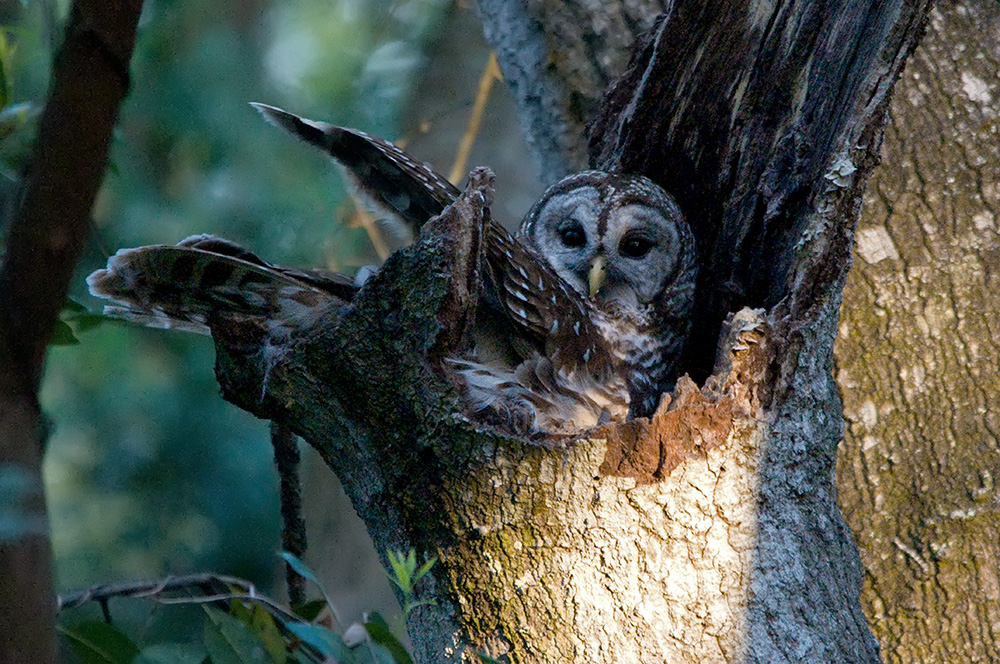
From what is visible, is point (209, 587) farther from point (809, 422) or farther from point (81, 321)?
point (809, 422)

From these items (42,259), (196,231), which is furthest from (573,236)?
(42,259)

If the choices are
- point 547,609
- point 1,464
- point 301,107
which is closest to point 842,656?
point 547,609

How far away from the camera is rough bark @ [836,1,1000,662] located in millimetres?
1864

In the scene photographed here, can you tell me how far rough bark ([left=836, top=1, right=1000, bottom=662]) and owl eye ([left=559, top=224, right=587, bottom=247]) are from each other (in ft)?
2.10

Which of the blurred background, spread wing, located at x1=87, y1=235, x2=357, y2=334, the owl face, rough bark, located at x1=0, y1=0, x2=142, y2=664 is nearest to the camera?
rough bark, located at x1=0, y1=0, x2=142, y2=664

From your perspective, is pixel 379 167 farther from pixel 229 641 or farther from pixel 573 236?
pixel 229 641

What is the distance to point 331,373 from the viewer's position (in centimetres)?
133

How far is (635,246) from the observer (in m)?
2.28

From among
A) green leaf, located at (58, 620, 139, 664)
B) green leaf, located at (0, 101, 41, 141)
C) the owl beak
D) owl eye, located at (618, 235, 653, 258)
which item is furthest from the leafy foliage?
owl eye, located at (618, 235, 653, 258)

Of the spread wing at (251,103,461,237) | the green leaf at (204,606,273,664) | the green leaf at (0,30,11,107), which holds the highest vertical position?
the spread wing at (251,103,461,237)

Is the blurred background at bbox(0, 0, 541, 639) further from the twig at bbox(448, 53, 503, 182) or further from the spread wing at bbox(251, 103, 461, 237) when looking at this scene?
the spread wing at bbox(251, 103, 461, 237)

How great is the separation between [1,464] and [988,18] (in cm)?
210

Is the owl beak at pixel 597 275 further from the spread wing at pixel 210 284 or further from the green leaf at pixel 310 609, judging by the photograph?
the green leaf at pixel 310 609

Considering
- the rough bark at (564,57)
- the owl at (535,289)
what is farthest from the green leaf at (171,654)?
the rough bark at (564,57)
